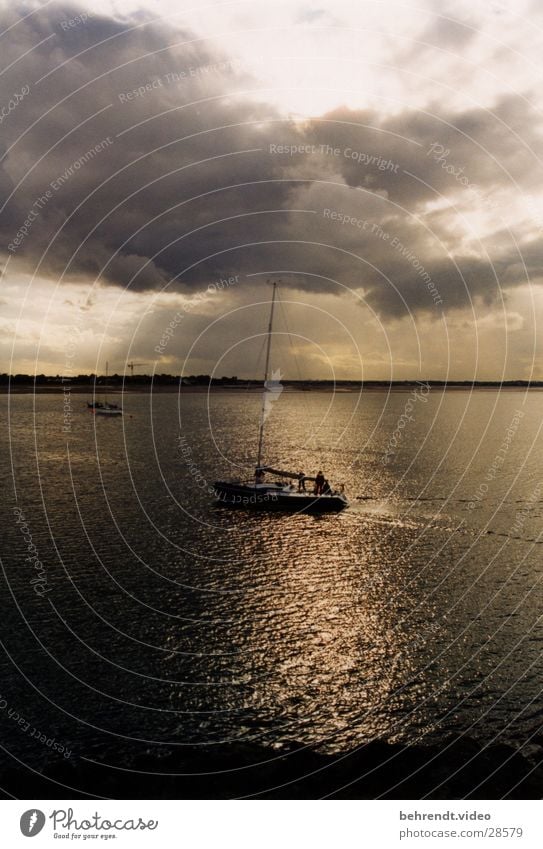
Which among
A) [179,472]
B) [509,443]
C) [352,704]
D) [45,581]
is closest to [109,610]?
[45,581]

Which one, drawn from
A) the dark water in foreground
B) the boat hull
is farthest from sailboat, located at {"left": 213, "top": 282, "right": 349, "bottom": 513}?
the dark water in foreground

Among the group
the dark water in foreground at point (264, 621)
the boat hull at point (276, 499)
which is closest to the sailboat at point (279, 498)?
the boat hull at point (276, 499)

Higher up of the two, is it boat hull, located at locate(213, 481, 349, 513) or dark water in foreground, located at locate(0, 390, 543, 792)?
boat hull, located at locate(213, 481, 349, 513)

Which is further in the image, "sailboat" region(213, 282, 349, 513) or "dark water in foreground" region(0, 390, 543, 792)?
"sailboat" region(213, 282, 349, 513)

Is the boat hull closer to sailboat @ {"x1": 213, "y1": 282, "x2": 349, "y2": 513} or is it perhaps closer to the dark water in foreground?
sailboat @ {"x1": 213, "y1": 282, "x2": 349, "y2": 513}

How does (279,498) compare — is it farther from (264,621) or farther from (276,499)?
(264,621)

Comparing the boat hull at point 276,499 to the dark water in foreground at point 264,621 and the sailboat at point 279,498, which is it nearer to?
the sailboat at point 279,498

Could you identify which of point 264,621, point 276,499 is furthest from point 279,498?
point 264,621
